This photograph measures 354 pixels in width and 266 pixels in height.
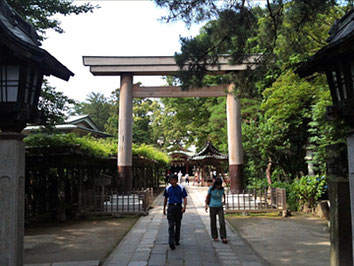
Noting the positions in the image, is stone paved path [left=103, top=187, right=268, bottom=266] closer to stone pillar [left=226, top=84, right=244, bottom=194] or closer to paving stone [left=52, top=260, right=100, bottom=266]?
paving stone [left=52, top=260, right=100, bottom=266]

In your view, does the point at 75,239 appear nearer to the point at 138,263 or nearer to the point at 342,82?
the point at 138,263

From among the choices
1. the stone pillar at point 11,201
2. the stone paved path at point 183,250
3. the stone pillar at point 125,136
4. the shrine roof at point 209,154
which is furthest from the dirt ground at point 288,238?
the shrine roof at point 209,154

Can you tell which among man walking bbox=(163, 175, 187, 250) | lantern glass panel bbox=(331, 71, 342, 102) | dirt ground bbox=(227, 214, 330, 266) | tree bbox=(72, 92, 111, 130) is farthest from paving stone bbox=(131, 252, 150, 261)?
tree bbox=(72, 92, 111, 130)

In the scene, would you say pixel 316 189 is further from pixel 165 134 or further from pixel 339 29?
pixel 165 134

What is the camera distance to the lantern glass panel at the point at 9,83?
4148 millimetres

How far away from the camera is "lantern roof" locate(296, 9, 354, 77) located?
11.8 ft

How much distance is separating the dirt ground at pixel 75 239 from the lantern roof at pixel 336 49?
4983 millimetres

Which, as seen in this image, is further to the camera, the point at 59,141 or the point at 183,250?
the point at 59,141

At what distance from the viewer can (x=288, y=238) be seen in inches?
291

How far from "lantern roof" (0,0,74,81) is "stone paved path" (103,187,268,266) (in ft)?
11.5

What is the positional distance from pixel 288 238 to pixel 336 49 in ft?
17.1

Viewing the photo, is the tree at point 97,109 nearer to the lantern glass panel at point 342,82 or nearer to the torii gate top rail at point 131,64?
the torii gate top rail at point 131,64

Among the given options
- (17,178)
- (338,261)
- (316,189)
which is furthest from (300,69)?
(316,189)

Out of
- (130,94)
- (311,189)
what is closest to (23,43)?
(130,94)
